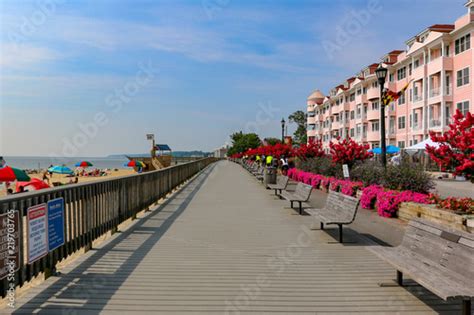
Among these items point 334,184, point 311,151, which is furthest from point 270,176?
point 311,151

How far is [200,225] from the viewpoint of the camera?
10055 mm

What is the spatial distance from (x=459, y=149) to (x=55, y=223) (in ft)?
26.5

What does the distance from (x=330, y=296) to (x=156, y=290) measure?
2120 mm

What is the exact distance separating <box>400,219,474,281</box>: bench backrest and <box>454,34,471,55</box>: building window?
33.5 meters

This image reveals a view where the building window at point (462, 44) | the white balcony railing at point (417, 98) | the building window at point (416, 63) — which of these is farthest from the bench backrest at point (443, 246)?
the building window at point (416, 63)

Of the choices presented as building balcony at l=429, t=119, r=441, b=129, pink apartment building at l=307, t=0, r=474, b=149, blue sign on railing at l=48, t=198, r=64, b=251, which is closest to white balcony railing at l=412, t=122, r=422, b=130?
pink apartment building at l=307, t=0, r=474, b=149

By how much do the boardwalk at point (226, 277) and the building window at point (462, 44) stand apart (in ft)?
102

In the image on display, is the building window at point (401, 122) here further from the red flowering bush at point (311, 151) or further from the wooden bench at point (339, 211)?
the wooden bench at point (339, 211)

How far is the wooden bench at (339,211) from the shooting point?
778cm

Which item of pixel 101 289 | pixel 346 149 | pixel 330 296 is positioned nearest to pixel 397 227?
pixel 330 296

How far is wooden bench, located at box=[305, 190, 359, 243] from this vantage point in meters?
7.78

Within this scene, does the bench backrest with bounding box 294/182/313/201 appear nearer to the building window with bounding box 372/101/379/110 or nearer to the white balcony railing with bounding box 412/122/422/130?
the white balcony railing with bounding box 412/122/422/130

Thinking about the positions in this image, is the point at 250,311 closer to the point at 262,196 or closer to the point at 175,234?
the point at 175,234

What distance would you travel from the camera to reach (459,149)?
9.04 m
